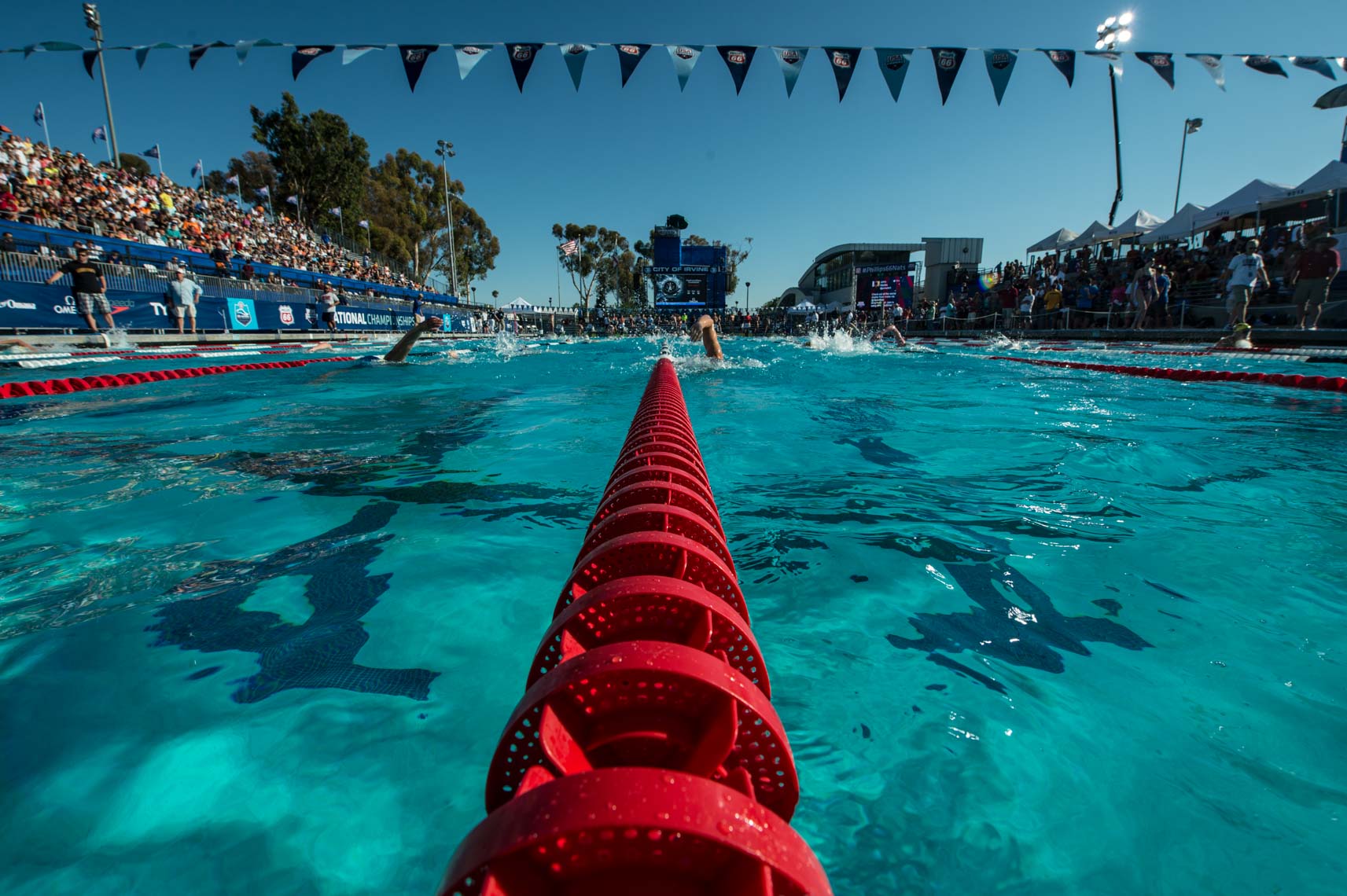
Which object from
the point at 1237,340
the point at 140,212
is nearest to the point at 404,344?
the point at 140,212

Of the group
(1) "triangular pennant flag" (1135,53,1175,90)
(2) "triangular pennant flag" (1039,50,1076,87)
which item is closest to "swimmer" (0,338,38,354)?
(2) "triangular pennant flag" (1039,50,1076,87)

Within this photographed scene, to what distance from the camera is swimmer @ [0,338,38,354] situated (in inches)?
460

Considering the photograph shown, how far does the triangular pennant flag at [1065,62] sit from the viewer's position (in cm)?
1027

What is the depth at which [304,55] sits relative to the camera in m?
9.96

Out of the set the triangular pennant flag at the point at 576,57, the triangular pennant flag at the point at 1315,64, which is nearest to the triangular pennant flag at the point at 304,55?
the triangular pennant flag at the point at 576,57

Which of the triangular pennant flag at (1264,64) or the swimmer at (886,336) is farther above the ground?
the triangular pennant flag at (1264,64)

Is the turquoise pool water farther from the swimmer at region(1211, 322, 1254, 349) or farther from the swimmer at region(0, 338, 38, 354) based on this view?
the swimmer at region(0, 338, 38, 354)

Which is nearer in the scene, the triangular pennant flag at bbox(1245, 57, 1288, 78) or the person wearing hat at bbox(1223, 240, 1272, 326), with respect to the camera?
the triangular pennant flag at bbox(1245, 57, 1288, 78)

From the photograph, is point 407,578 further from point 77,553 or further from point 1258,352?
point 1258,352

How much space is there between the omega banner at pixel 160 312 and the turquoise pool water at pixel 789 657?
37.0ft

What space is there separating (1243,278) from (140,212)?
3367 cm

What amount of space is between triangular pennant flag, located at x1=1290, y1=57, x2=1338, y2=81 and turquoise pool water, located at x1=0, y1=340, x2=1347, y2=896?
10.5 meters

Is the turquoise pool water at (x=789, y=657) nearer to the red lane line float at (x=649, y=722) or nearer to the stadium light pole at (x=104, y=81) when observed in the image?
the red lane line float at (x=649, y=722)

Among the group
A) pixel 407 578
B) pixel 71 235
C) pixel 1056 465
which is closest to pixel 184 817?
pixel 407 578
